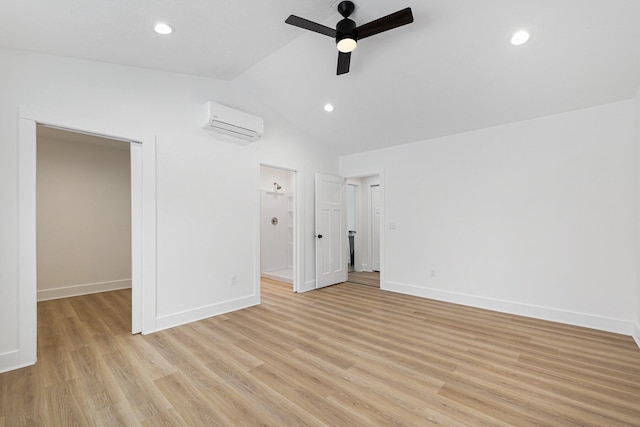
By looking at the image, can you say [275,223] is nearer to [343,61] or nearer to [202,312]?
[202,312]

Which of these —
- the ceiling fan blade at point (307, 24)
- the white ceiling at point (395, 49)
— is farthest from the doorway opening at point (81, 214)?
the ceiling fan blade at point (307, 24)

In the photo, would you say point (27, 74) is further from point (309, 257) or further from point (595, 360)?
point (595, 360)

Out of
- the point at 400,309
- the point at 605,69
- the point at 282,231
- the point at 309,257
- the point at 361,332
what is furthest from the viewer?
the point at 282,231

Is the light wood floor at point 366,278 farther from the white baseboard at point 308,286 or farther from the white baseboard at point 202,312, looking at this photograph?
the white baseboard at point 202,312

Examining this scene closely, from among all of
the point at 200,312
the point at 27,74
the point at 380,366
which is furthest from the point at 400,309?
the point at 27,74

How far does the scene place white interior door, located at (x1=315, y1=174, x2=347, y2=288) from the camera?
494 centimetres

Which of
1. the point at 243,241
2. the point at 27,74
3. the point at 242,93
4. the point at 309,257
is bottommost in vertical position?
the point at 309,257

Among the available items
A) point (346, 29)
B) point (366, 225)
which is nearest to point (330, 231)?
point (366, 225)

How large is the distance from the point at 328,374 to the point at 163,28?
10.2ft

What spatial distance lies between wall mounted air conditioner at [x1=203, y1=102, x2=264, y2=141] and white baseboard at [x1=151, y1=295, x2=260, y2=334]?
7.16 feet

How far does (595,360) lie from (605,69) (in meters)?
2.60

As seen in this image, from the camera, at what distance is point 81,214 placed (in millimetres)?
4715

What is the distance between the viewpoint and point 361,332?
3.07 m

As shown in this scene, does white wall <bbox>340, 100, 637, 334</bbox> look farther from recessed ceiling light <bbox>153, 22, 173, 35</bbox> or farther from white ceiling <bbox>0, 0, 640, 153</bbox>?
recessed ceiling light <bbox>153, 22, 173, 35</bbox>
